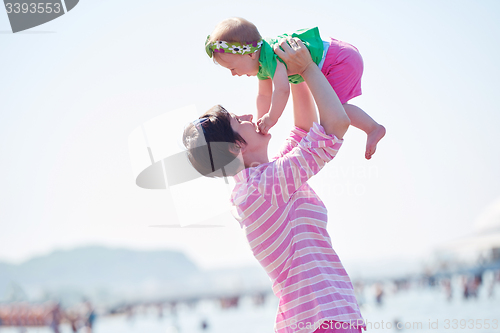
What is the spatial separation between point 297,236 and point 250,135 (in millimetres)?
515

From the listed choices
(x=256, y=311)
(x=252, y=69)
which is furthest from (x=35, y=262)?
(x=252, y=69)

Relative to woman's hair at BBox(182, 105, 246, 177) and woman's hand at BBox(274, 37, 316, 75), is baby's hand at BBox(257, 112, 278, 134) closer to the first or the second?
woman's hair at BBox(182, 105, 246, 177)

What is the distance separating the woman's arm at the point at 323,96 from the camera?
1922 millimetres

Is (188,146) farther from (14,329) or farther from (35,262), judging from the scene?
(35,262)

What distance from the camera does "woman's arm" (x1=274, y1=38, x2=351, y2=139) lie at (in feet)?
6.31

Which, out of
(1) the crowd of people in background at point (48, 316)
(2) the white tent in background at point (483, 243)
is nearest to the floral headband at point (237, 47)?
(1) the crowd of people in background at point (48, 316)

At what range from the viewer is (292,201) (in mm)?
2055

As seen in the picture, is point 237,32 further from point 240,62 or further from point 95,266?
point 95,266

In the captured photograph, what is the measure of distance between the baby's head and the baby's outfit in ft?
0.16

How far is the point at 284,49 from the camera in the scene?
2162 millimetres

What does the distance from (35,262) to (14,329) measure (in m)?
145

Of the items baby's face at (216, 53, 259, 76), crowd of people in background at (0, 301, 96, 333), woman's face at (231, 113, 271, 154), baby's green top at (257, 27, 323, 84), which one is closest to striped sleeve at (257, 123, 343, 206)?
woman's face at (231, 113, 271, 154)

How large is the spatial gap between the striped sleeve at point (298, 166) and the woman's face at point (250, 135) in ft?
0.56

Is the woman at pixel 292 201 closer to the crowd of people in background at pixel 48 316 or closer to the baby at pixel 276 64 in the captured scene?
the baby at pixel 276 64
